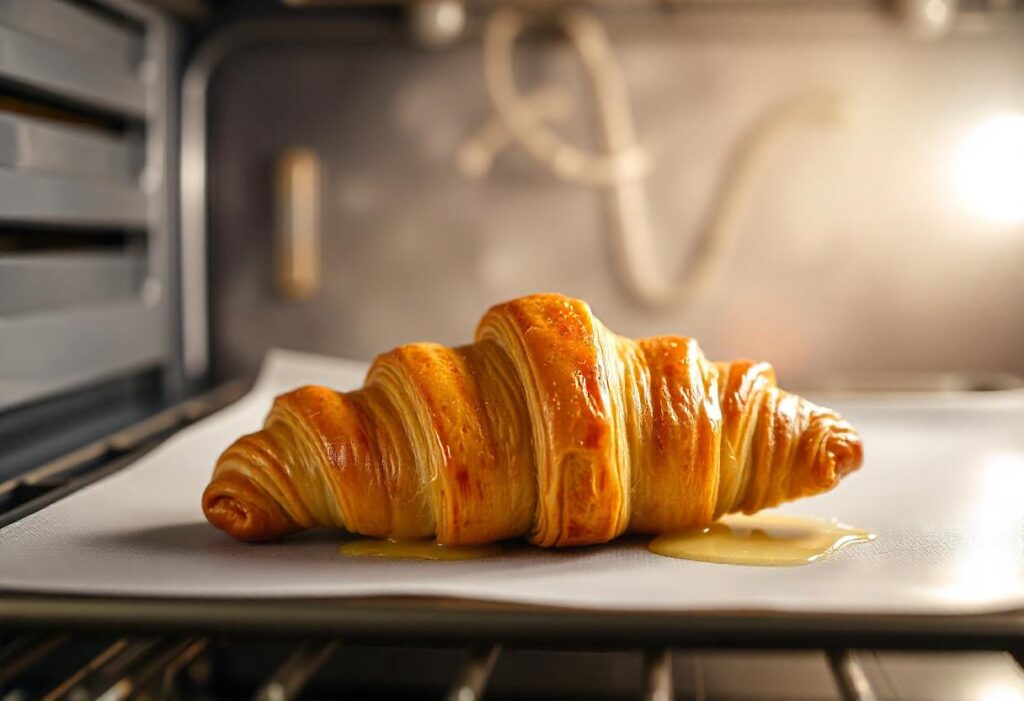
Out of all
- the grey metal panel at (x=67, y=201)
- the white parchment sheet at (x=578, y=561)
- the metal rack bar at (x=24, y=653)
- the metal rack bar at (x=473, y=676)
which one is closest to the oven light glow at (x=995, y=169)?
the white parchment sheet at (x=578, y=561)

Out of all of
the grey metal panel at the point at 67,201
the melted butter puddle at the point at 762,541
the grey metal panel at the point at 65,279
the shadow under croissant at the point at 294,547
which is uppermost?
the grey metal panel at the point at 67,201

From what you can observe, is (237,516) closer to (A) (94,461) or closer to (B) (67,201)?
(A) (94,461)

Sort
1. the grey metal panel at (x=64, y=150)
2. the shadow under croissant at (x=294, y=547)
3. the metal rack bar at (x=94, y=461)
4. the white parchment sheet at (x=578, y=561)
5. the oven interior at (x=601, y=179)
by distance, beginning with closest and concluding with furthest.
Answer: the white parchment sheet at (x=578, y=561)
the shadow under croissant at (x=294, y=547)
the metal rack bar at (x=94, y=461)
the grey metal panel at (x=64, y=150)
the oven interior at (x=601, y=179)

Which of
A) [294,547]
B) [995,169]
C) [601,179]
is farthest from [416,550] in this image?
[995,169]

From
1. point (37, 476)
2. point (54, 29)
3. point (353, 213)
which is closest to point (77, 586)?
point (37, 476)

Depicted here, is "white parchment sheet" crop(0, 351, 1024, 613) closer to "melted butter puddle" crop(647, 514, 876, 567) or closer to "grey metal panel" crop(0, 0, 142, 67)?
"melted butter puddle" crop(647, 514, 876, 567)

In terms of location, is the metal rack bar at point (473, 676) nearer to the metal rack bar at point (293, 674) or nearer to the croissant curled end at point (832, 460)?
the metal rack bar at point (293, 674)

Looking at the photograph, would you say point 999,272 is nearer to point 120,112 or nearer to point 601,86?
point 601,86
